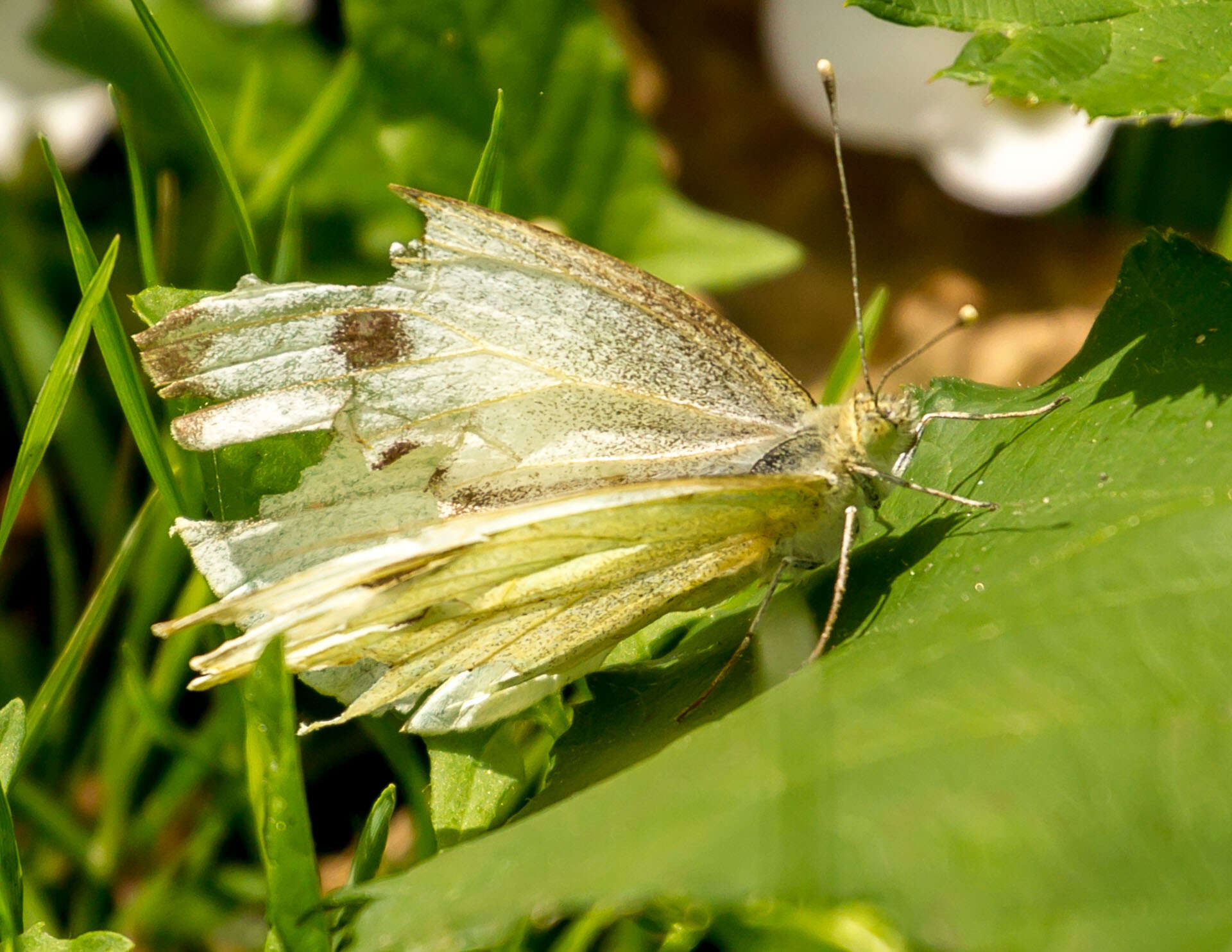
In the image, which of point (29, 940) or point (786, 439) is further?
point (786, 439)

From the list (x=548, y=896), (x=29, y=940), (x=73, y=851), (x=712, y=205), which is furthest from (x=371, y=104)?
(x=548, y=896)

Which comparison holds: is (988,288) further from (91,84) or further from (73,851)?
(73,851)

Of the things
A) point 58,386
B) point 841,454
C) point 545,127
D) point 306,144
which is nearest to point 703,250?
point 545,127

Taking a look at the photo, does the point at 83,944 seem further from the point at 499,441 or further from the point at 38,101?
the point at 38,101

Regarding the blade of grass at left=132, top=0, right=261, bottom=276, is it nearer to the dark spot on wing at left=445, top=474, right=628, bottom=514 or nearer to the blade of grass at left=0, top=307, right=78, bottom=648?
the dark spot on wing at left=445, top=474, right=628, bottom=514

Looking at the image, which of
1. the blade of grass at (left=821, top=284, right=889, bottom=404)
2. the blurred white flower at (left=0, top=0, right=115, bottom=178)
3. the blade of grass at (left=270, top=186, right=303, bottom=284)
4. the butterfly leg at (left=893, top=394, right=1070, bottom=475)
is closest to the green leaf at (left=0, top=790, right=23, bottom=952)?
the blade of grass at (left=270, top=186, right=303, bottom=284)
